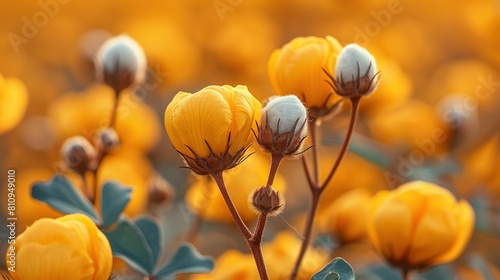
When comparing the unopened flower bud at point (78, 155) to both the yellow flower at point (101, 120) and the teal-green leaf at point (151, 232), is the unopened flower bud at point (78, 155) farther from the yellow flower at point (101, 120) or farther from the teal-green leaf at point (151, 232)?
the yellow flower at point (101, 120)

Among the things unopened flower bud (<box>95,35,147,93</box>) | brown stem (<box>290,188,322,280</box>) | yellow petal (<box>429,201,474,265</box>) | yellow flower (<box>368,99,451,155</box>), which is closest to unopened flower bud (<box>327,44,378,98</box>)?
brown stem (<box>290,188,322,280</box>)

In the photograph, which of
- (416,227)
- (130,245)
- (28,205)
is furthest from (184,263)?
(28,205)

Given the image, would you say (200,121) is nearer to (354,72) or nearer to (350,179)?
(354,72)

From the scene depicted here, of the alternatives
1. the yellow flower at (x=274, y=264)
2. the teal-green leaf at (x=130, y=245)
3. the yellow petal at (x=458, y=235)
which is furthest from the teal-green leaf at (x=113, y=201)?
the yellow petal at (x=458, y=235)

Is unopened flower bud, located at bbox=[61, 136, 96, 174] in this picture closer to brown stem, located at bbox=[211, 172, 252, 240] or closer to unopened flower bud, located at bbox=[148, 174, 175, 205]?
unopened flower bud, located at bbox=[148, 174, 175, 205]

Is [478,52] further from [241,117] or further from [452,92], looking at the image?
[241,117]

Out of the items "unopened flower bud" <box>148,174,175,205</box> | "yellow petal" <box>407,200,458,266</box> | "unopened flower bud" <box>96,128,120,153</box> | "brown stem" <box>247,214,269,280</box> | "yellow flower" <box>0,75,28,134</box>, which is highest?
"yellow flower" <box>0,75,28,134</box>
